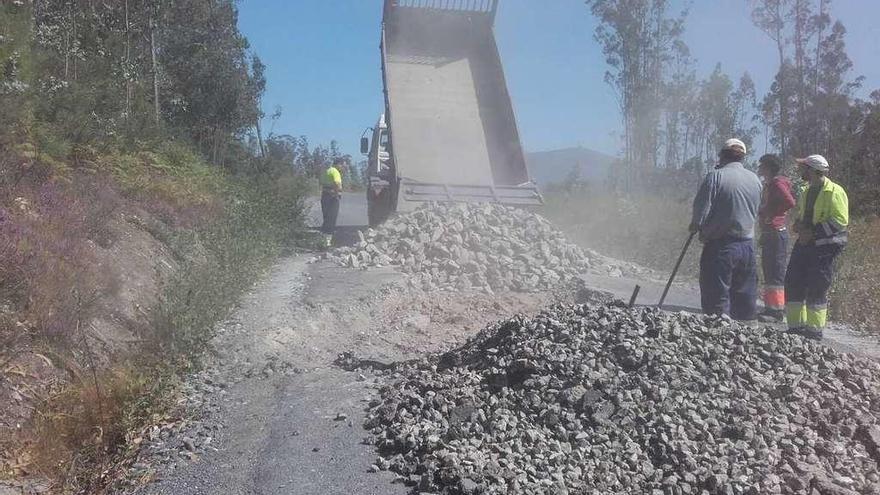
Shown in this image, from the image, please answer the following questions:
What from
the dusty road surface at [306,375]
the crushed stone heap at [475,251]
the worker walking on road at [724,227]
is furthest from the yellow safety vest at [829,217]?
the crushed stone heap at [475,251]

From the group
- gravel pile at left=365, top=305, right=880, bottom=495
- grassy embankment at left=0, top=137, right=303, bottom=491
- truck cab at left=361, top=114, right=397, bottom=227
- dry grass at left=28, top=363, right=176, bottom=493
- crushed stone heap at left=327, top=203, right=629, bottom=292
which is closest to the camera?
gravel pile at left=365, top=305, right=880, bottom=495

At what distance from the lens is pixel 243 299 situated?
8719 millimetres

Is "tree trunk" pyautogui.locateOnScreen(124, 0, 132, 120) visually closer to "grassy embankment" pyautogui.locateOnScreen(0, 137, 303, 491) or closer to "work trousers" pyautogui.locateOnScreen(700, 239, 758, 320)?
"grassy embankment" pyautogui.locateOnScreen(0, 137, 303, 491)

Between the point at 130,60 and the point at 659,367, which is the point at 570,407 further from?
the point at 130,60

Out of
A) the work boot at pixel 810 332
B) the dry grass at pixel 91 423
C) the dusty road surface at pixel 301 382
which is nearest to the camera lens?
the dry grass at pixel 91 423

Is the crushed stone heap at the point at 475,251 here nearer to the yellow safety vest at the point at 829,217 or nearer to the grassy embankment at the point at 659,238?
the grassy embankment at the point at 659,238

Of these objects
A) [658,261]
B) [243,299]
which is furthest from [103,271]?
[658,261]

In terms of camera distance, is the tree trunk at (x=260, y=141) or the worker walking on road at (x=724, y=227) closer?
the worker walking on road at (x=724, y=227)

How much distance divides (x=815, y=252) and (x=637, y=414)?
350cm

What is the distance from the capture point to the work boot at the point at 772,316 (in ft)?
26.6

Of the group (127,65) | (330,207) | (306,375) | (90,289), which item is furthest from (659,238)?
(90,289)

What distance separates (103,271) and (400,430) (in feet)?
10.4

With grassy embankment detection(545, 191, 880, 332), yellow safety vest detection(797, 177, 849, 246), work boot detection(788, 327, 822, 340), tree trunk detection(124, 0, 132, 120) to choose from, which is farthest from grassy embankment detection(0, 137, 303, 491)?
grassy embankment detection(545, 191, 880, 332)

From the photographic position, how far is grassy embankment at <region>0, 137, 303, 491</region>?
4434 mm
